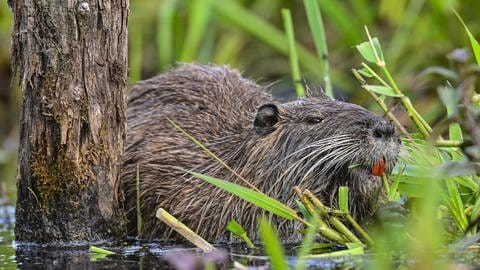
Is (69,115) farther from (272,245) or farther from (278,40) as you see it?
(278,40)

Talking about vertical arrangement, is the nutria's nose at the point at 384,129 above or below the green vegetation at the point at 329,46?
below

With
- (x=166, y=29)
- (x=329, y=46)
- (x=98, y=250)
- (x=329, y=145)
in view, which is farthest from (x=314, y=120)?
(x=329, y=46)

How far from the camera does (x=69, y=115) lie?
4469mm

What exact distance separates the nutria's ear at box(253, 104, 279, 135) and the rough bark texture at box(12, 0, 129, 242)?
570mm

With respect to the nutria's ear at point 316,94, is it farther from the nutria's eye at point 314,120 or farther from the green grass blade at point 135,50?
the green grass blade at point 135,50

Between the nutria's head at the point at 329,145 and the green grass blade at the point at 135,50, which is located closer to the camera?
the nutria's head at the point at 329,145

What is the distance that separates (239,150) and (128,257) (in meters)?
0.78

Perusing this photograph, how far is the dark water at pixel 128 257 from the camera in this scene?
12.8ft

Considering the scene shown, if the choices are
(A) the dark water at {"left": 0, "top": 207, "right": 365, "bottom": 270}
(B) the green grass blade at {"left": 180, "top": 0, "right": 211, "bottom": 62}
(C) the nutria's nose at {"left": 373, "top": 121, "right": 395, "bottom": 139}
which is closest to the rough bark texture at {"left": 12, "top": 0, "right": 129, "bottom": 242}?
(A) the dark water at {"left": 0, "top": 207, "right": 365, "bottom": 270}

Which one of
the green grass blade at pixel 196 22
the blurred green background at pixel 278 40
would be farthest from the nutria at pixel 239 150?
the green grass blade at pixel 196 22

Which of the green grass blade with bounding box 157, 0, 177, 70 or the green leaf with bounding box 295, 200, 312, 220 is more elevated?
the green grass blade with bounding box 157, 0, 177, 70

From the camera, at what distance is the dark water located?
12.8 feet

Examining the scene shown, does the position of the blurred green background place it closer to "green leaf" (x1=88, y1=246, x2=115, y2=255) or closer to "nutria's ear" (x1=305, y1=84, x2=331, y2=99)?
"nutria's ear" (x1=305, y1=84, x2=331, y2=99)

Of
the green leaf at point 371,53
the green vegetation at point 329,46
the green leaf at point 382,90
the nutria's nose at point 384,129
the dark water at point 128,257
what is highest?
the green vegetation at point 329,46
